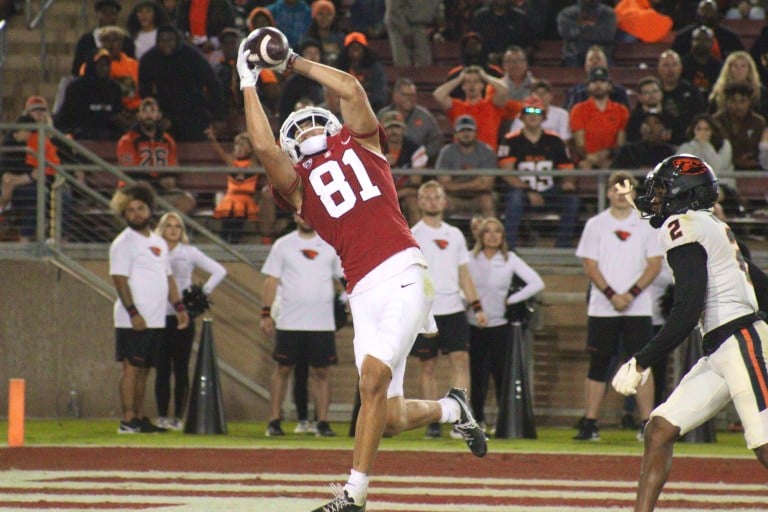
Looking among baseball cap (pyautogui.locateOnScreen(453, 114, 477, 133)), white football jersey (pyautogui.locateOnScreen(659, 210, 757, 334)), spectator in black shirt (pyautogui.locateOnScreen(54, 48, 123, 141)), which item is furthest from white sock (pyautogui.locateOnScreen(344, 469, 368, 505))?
spectator in black shirt (pyautogui.locateOnScreen(54, 48, 123, 141))

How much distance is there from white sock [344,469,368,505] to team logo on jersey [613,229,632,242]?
5.93 metres

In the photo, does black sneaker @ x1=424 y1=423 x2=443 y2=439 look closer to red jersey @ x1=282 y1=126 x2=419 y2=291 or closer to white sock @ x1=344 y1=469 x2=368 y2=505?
red jersey @ x1=282 y1=126 x2=419 y2=291

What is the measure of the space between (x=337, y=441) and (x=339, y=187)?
206 inches

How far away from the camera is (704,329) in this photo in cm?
652

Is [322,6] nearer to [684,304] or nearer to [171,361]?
[171,361]

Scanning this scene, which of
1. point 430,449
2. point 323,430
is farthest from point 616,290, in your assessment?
point 323,430

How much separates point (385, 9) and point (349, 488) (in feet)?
37.8

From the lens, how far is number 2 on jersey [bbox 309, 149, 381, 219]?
22.4 ft

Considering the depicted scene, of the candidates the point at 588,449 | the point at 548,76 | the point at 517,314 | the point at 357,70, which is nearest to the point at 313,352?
the point at 517,314

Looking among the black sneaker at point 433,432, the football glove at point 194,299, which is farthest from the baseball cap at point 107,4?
the black sneaker at point 433,432

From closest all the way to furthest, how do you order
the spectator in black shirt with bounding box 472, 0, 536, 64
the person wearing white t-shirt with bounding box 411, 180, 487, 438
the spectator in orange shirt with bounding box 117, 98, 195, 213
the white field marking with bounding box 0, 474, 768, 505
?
1. the white field marking with bounding box 0, 474, 768, 505
2. the person wearing white t-shirt with bounding box 411, 180, 487, 438
3. the spectator in orange shirt with bounding box 117, 98, 195, 213
4. the spectator in black shirt with bounding box 472, 0, 536, 64

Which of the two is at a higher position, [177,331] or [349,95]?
[349,95]

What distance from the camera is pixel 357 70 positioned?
50.3 ft

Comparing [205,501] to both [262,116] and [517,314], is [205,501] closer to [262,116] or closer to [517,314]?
[262,116]
